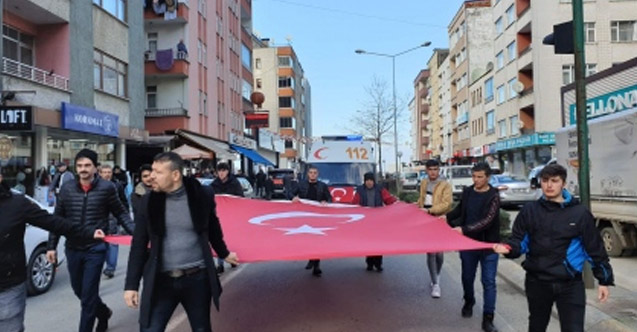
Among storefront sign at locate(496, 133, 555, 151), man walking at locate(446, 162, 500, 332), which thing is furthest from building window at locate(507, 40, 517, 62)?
man walking at locate(446, 162, 500, 332)

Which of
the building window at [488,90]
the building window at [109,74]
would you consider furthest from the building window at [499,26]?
the building window at [109,74]

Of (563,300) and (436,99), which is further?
(436,99)

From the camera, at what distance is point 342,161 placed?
54.3ft

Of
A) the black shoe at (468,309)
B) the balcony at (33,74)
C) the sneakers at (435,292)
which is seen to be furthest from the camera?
the balcony at (33,74)

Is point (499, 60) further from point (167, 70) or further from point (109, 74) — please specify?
point (109, 74)

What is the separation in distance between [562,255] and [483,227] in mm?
1763

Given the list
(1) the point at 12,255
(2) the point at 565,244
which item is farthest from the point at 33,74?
(2) the point at 565,244

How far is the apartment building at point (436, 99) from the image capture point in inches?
3582

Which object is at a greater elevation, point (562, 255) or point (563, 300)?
point (562, 255)

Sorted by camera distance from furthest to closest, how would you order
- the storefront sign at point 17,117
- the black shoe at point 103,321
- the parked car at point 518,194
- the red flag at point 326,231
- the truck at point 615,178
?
the parked car at point 518,194 → the storefront sign at point 17,117 → the truck at point 615,178 → the black shoe at point 103,321 → the red flag at point 326,231

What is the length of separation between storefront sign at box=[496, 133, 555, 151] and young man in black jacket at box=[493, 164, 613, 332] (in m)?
36.5

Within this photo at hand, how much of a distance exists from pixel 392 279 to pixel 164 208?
576 cm

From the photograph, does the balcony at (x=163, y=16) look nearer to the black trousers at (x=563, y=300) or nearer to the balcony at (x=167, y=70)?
the balcony at (x=167, y=70)

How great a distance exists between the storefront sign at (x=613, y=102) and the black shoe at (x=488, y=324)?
23.9ft
